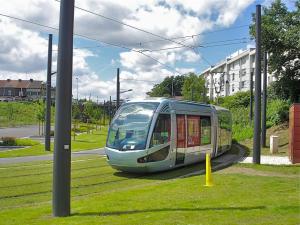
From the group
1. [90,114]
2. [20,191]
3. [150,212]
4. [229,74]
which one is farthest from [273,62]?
[229,74]

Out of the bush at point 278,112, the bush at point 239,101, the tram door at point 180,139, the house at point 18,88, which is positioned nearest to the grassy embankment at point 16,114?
the bush at point 239,101

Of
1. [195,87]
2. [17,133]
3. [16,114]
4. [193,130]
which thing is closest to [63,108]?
[193,130]

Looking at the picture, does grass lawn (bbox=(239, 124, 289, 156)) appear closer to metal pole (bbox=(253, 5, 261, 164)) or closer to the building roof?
metal pole (bbox=(253, 5, 261, 164))

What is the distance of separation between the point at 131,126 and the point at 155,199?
23.8 feet

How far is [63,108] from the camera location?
9.18 meters

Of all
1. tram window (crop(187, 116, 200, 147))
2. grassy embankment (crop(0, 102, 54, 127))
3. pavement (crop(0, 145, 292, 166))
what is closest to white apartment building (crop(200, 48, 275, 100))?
grassy embankment (crop(0, 102, 54, 127))

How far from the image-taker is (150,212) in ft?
30.5

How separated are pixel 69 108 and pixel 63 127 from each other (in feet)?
1.22

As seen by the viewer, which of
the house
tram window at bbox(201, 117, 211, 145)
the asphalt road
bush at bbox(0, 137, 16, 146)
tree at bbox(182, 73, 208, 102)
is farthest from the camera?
the house

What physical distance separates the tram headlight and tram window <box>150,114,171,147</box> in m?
0.33

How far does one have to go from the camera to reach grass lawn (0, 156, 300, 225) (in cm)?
867

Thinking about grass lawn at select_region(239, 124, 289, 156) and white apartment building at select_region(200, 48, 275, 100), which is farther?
white apartment building at select_region(200, 48, 275, 100)

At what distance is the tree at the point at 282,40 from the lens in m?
35.6

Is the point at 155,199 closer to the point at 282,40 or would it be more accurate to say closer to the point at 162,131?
the point at 162,131
